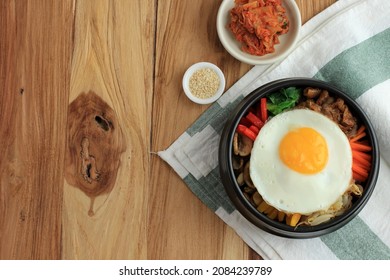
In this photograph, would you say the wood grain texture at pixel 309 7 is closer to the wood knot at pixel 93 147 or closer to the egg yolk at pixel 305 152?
the egg yolk at pixel 305 152

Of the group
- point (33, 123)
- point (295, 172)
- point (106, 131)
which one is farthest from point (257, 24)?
point (33, 123)

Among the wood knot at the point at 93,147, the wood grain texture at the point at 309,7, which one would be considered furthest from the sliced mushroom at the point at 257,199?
the wood grain texture at the point at 309,7


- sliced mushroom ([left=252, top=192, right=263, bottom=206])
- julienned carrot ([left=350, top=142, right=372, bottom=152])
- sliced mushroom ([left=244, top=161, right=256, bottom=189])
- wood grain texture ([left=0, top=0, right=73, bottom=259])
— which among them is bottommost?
julienned carrot ([left=350, top=142, right=372, bottom=152])

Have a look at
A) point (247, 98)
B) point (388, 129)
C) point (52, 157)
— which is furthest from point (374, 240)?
point (52, 157)

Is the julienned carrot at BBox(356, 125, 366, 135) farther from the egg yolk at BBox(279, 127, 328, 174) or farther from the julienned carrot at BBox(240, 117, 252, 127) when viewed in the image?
the julienned carrot at BBox(240, 117, 252, 127)

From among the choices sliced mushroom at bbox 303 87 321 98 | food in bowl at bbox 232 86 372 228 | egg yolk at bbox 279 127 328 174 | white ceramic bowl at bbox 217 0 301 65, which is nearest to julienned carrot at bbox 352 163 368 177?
food in bowl at bbox 232 86 372 228

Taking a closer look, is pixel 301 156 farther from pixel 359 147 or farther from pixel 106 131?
pixel 106 131
